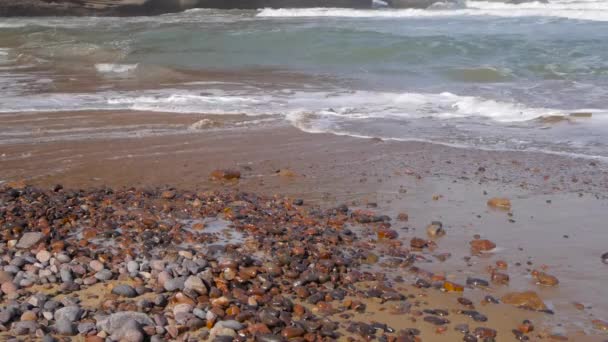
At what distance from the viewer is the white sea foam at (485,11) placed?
31.6 meters

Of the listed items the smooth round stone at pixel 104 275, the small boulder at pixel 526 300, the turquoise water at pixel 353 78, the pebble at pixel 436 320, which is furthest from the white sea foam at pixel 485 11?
the smooth round stone at pixel 104 275

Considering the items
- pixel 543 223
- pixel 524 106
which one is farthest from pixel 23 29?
pixel 543 223

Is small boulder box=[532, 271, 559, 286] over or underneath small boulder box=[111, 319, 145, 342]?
underneath

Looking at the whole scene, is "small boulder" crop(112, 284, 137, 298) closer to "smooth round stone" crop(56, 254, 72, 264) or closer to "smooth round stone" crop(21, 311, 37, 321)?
"smooth round stone" crop(21, 311, 37, 321)

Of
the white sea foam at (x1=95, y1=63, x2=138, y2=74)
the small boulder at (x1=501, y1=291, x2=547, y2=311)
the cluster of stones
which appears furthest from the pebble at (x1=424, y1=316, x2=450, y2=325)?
the white sea foam at (x1=95, y1=63, x2=138, y2=74)

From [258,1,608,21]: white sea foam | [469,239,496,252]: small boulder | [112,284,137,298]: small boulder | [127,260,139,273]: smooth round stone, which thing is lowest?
[469,239,496,252]: small boulder

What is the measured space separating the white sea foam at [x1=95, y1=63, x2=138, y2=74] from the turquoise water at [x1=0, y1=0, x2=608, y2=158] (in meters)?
→ 0.09

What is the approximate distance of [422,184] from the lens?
233 inches

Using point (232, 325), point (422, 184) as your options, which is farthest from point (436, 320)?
point (422, 184)

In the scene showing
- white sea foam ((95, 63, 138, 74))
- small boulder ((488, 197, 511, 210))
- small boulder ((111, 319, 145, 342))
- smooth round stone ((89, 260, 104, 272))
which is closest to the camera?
small boulder ((111, 319, 145, 342))

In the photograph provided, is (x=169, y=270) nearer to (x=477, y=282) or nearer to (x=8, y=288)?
(x=8, y=288)

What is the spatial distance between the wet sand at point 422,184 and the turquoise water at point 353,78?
34.6 inches

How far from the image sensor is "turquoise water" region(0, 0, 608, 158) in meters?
8.56

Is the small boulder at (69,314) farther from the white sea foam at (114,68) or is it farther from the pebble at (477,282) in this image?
the white sea foam at (114,68)
